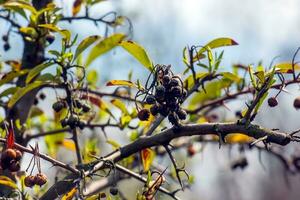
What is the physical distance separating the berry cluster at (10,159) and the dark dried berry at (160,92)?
30 centimetres

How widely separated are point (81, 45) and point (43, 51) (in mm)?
319

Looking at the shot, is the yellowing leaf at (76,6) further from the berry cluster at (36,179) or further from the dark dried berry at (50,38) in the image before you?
the berry cluster at (36,179)

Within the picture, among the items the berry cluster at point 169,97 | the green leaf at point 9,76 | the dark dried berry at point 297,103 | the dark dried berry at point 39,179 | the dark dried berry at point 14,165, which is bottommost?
the dark dried berry at point 39,179

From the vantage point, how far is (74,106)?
157 cm

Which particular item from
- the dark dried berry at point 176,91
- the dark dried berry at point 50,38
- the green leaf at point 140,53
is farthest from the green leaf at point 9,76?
the dark dried berry at point 176,91

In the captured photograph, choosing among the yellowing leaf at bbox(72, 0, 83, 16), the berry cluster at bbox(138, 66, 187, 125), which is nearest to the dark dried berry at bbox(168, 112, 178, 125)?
the berry cluster at bbox(138, 66, 187, 125)

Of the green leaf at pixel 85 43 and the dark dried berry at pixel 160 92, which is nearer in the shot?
the dark dried berry at pixel 160 92

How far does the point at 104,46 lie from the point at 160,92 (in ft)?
1.46

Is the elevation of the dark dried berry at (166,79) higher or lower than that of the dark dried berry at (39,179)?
higher

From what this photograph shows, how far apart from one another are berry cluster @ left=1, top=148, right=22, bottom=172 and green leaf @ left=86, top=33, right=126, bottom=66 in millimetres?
434

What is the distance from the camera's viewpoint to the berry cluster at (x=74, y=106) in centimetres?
150

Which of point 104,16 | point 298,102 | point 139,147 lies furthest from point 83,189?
point 104,16

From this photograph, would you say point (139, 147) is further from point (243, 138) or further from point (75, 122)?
point (243, 138)

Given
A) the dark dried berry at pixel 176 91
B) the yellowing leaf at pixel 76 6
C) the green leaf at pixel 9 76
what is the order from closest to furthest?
1. the dark dried berry at pixel 176 91
2. the green leaf at pixel 9 76
3. the yellowing leaf at pixel 76 6
